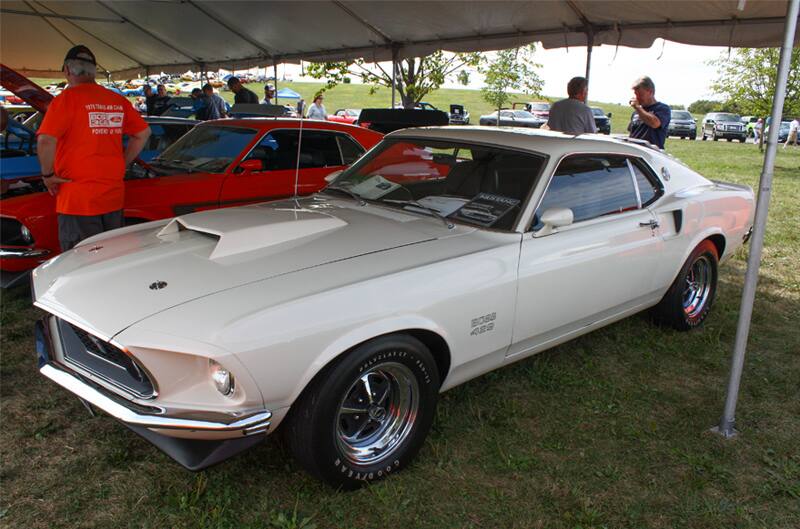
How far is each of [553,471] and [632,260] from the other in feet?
4.66

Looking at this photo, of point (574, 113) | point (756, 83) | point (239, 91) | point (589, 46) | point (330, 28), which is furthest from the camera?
point (756, 83)

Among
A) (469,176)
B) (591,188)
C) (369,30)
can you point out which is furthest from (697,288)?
(369,30)

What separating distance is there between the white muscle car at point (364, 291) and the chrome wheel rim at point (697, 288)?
45cm

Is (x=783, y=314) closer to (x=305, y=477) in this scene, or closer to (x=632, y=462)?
(x=632, y=462)

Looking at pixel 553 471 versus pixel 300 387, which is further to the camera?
pixel 553 471

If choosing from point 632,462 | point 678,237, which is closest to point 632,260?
point 678,237

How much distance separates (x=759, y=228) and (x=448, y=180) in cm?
161

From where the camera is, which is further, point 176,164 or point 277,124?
point 277,124

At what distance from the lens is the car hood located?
2283 millimetres

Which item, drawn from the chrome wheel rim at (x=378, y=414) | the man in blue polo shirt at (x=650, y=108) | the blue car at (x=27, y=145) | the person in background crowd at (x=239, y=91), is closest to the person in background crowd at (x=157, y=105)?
the person in background crowd at (x=239, y=91)

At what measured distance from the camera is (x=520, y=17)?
7371mm

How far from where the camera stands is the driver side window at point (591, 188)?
3.24 meters

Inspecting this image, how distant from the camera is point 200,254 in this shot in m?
2.66

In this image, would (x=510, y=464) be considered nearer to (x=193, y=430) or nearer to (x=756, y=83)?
(x=193, y=430)
